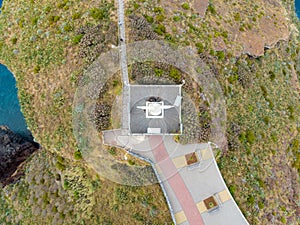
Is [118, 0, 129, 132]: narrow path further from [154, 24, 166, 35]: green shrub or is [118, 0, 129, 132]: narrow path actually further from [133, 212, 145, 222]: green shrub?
[133, 212, 145, 222]: green shrub

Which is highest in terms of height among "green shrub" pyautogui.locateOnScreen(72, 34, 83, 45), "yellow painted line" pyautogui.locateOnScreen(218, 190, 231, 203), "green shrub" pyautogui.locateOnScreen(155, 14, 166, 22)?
"green shrub" pyautogui.locateOnScreen(155, 14, 166, 22)

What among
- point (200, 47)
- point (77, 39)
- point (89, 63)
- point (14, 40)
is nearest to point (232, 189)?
point (200, 47)

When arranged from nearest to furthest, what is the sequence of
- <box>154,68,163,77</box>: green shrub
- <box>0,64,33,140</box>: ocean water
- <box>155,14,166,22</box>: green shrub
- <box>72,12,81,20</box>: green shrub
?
<box>154,68,163,77</box>: green shrub
<box>155,14,166,22</box>: green shrub
<box>72,12,81,20</box>: green shrub
<box>0,64,33,140</box>: ocean water

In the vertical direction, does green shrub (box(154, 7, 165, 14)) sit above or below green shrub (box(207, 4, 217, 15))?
above

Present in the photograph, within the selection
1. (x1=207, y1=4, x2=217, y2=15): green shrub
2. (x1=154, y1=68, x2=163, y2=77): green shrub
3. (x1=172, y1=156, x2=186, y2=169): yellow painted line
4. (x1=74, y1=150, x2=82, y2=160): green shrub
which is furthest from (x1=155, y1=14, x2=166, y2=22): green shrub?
(x1=74, y1=150, x2=82, y2=160): green shrub

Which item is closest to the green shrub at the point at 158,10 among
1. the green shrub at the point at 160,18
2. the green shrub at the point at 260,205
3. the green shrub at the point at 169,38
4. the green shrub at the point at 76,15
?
the green shrub at the point at 160,18

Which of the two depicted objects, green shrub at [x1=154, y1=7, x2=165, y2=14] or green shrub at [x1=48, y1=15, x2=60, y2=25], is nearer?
green shrub at [x1=154, y1=7, x2=165, y2=14]
